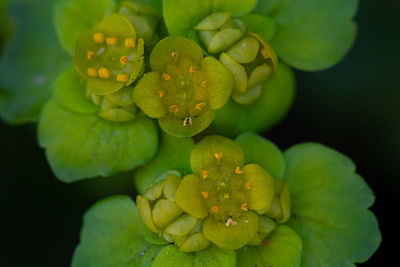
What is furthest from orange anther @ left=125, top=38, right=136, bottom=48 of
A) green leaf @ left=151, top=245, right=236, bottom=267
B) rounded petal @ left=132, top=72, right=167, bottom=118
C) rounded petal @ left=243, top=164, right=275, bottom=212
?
green leaf @ left=151, top=245, right=236, bottom=267

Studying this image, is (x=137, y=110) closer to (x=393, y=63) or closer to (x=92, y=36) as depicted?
(x=92, y=36)

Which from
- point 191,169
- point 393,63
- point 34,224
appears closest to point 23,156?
point 34,224

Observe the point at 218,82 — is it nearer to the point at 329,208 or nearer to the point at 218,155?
the point at 218,155

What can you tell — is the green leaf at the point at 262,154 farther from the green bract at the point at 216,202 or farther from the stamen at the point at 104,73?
the stamen at the point at 104,73

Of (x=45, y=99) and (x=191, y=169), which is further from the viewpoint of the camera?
(x=45, y=99)

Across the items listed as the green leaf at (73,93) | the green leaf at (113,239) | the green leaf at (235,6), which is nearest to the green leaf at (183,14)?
the green leaf at (235,6)

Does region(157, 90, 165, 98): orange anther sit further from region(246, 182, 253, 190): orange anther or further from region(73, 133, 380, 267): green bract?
region(246, 182, 253, 190): orange anther
